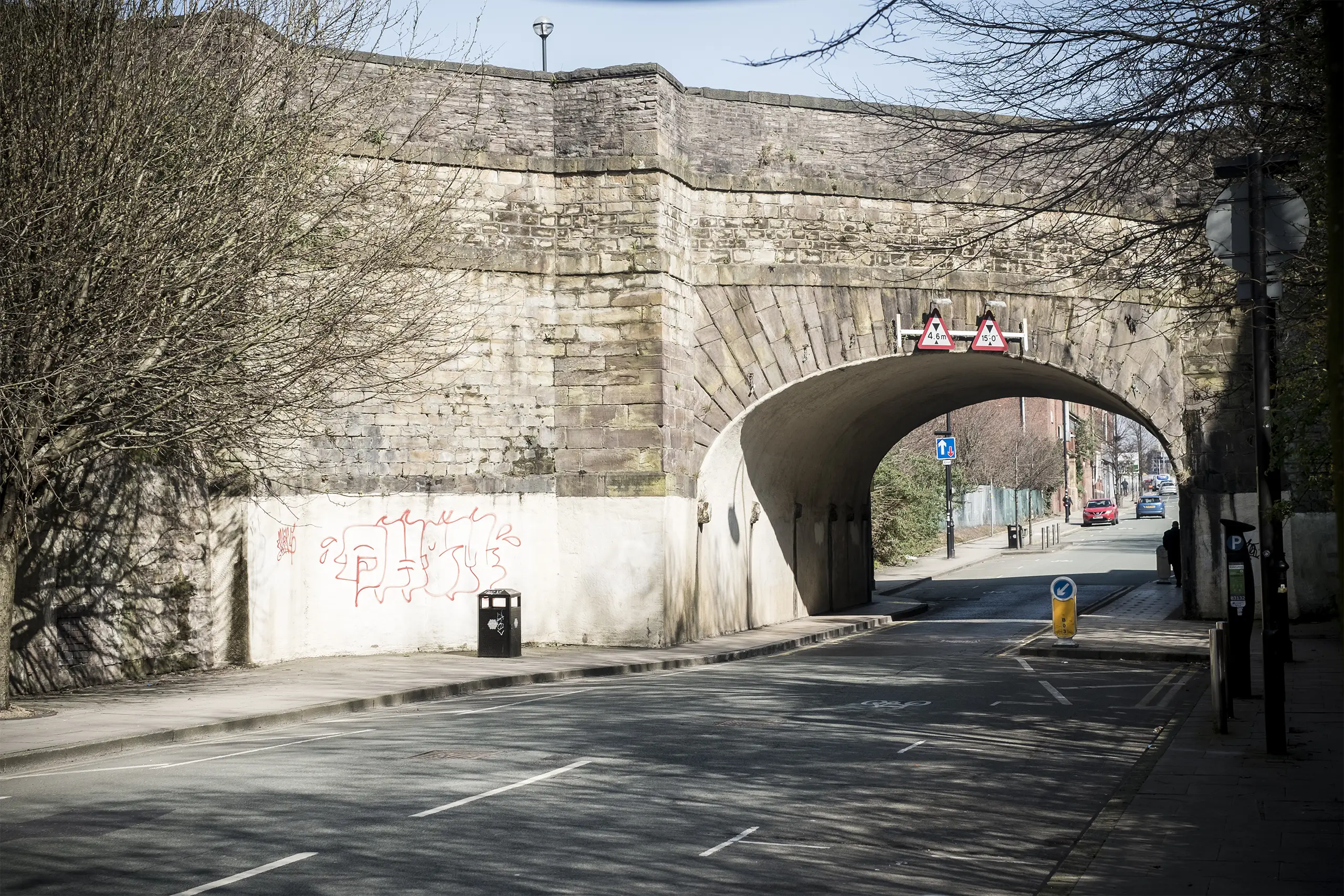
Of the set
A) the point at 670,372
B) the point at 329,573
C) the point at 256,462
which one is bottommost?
the point at 329,573

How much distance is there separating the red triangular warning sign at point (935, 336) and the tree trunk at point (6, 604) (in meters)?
13.6

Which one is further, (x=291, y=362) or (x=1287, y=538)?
(x=1287, y=538)

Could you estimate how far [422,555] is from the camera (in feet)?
64.4

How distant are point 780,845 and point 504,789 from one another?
2.26 m

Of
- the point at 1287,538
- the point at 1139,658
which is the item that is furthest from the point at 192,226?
the point at 1287,538

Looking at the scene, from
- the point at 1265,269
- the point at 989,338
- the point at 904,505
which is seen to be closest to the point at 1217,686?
the point at 1265,269

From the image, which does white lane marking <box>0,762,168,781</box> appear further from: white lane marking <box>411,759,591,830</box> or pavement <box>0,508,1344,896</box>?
white lane marking <box>411,759,591,830</box>

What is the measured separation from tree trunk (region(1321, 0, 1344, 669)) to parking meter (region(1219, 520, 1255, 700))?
972 cm

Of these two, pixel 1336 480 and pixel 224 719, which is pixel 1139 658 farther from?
pixel 1336 480

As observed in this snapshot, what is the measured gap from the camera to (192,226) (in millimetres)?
13273

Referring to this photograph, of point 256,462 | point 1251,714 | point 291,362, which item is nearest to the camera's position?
point 1251,714

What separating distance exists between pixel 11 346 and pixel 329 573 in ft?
23.3

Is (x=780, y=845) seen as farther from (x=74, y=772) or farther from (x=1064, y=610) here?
(x=1064, y=610)

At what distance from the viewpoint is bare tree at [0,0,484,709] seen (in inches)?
492
